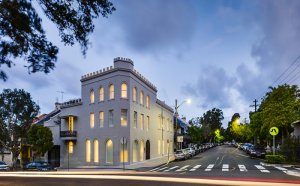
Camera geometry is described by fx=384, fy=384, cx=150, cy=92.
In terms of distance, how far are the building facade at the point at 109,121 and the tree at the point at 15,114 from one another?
3747 mm

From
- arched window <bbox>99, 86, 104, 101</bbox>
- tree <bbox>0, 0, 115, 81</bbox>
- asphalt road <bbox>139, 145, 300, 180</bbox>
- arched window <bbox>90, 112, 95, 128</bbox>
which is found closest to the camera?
tree <bbox>0, 0, 115, 81</bbox>

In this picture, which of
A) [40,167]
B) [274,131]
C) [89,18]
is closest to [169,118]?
[40,167]

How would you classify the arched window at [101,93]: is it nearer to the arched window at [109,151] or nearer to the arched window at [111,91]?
the arched window at [111,91]

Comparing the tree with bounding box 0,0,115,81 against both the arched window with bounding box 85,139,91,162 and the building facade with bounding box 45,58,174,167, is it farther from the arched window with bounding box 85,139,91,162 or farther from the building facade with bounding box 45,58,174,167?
the arched window with bounding box 85,139,91,162

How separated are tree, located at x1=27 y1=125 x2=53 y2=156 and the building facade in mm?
1717

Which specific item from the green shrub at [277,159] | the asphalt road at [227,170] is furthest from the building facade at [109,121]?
the green shrub at [277,159]

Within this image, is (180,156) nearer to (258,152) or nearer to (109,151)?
(258,152)

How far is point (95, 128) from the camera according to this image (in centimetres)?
4672

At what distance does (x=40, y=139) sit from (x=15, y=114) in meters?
6.39

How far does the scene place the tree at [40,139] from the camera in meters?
48.9

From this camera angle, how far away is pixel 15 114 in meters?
52.4

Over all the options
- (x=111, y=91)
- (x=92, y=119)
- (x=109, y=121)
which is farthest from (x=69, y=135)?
(x=111, y=91)

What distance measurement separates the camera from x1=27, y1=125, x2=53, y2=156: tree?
4891cm

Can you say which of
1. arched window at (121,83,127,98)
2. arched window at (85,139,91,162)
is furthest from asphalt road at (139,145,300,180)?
arched window at (85,139,91,162)
